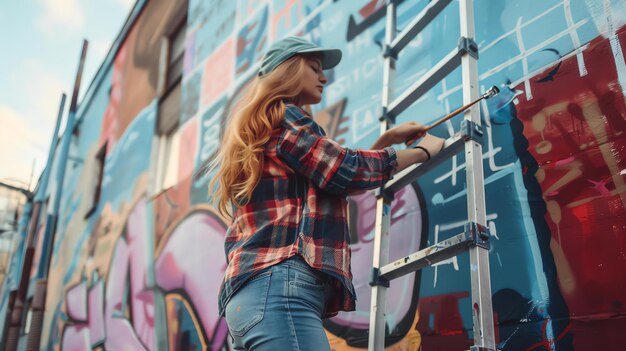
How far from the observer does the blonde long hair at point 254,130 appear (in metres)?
1.67

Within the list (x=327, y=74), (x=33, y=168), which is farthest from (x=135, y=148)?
(x=33, y=168)

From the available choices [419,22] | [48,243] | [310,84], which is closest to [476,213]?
[310,84]

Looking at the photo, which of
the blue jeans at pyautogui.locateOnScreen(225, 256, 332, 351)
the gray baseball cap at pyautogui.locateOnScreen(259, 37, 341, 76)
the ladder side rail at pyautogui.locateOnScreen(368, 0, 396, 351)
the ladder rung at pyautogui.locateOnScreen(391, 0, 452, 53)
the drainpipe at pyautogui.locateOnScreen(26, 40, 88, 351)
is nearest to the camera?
the blue jeans at pyautogui.locateOnScreen(225, 256, 332, 351)

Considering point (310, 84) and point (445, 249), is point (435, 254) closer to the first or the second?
point (445, 249)

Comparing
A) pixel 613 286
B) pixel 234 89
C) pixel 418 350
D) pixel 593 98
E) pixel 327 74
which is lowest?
pixel 418 350

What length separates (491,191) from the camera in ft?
7.55

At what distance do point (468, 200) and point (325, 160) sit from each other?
21.4 inches

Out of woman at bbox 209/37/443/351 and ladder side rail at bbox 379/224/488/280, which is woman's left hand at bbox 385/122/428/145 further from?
ladder side rail at bbox 379/224/488/280

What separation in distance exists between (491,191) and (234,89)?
318 centimetres

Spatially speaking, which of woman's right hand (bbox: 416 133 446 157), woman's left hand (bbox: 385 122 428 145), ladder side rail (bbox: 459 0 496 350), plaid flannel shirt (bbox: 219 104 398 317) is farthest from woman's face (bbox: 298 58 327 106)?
ladder side rail (bbox: 459 0 496 350)

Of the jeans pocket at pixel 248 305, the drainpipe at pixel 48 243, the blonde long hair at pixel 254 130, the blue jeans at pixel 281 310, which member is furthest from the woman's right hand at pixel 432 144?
the drainpipe at pixel 48 243

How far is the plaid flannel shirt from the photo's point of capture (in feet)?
5.11

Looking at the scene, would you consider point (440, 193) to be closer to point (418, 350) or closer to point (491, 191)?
point (491, 191)

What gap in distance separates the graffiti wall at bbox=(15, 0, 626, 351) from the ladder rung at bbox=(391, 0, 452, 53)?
0.98ft
